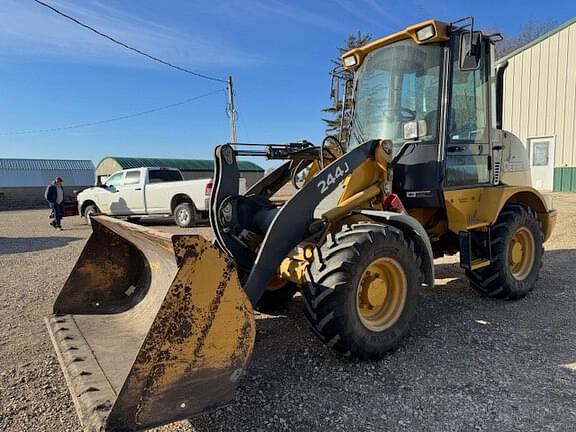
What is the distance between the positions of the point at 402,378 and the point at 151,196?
1199cm

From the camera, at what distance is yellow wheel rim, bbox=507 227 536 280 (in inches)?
209

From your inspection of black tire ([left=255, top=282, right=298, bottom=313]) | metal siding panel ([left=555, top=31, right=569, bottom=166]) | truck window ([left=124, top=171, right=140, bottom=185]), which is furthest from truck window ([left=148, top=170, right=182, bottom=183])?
metal siding panel ([left=555, top=31, right=569, bottom=166])

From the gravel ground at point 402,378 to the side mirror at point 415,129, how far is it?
1.77m

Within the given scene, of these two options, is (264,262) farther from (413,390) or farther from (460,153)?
(460,153)

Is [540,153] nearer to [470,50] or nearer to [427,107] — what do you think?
[427,107]

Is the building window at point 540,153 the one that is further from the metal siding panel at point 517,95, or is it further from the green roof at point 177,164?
the green roof at point 177,164

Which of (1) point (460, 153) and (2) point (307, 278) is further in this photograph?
(1) point (460, 153)

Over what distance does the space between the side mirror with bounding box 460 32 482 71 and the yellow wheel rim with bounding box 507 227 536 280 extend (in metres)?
2.16

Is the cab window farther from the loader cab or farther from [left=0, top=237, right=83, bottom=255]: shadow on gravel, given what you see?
[left=0, top=237, right=83, bottom=255]: shadow on gravel

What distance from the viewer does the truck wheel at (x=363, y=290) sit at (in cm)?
329

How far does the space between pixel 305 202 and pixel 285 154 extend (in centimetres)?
90

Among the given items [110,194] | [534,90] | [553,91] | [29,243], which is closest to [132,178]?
[110,194]

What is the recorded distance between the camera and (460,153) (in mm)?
4734

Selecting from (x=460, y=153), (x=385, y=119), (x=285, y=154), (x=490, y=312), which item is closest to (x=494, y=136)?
(x=460, y=153)
